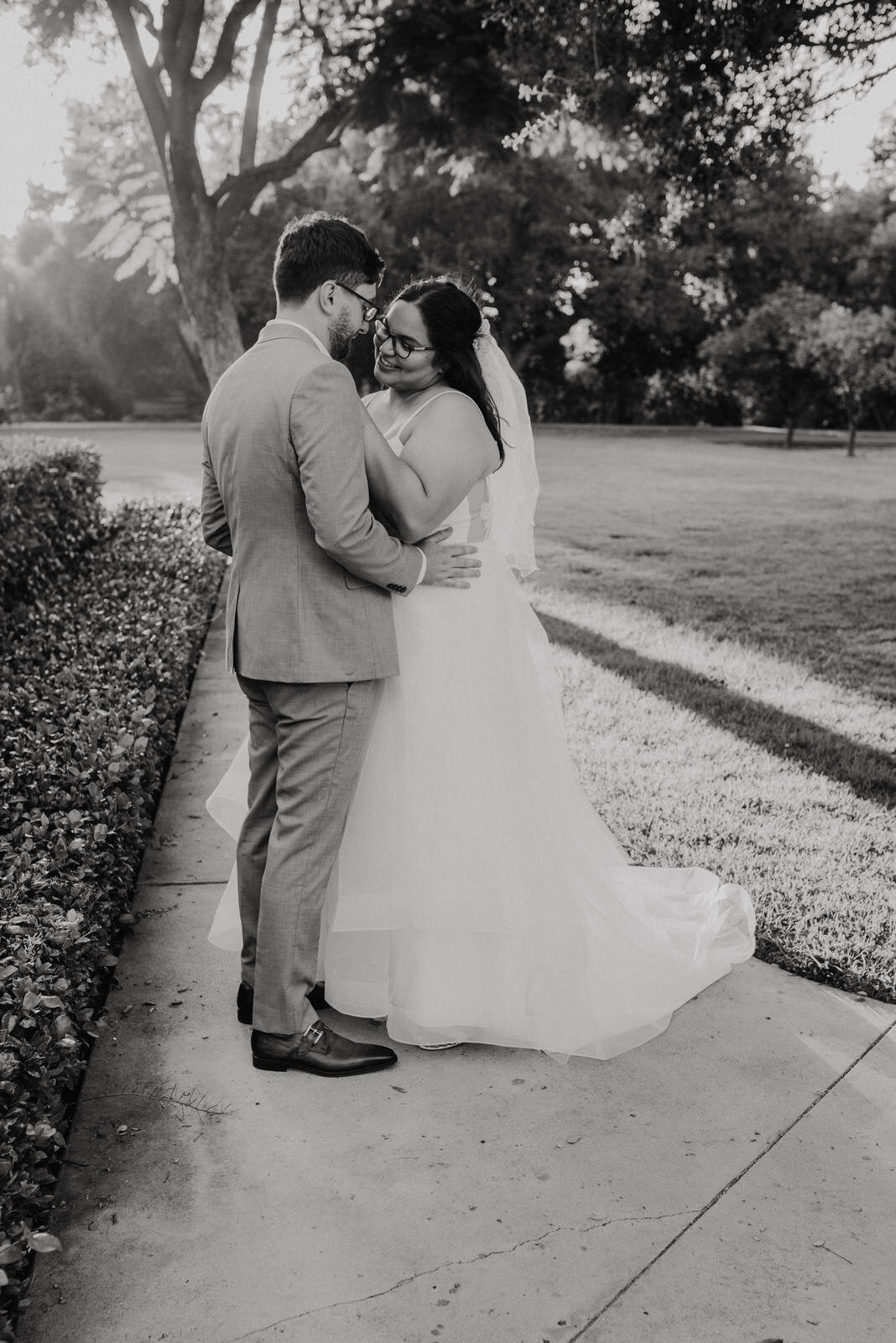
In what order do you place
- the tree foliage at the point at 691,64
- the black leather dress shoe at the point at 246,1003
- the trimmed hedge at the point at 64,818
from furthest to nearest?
the tree foliage at the point at 691,64, the black leather dress shoe at the point at 246,1003, the trimmed hedge at the point at 64,818

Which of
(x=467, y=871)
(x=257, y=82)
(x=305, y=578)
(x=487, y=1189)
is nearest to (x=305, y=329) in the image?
(x=305, y=578)

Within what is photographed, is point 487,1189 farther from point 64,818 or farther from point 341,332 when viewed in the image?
point 341,332

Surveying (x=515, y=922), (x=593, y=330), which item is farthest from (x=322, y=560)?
(x=593, y=330)

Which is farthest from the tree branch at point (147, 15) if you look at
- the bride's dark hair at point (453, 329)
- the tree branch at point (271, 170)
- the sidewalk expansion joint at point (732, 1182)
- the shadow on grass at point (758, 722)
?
the sidewalk expansion joint at point (732, 1182)

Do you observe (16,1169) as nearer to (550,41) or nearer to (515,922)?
(515,922)

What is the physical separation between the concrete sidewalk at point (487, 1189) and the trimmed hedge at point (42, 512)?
4195mm

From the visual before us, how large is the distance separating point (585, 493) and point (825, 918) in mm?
13203

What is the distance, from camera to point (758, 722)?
19.6ft

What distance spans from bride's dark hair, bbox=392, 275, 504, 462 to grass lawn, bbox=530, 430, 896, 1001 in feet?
6.72

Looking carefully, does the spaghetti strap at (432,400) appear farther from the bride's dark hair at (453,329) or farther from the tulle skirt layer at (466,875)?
the tulle skirt layer at (466,875)

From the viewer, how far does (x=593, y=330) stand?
3462cm

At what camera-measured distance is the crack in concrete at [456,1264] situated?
2148mm

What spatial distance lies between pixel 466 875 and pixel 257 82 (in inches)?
453

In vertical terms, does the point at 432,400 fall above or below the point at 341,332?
below
